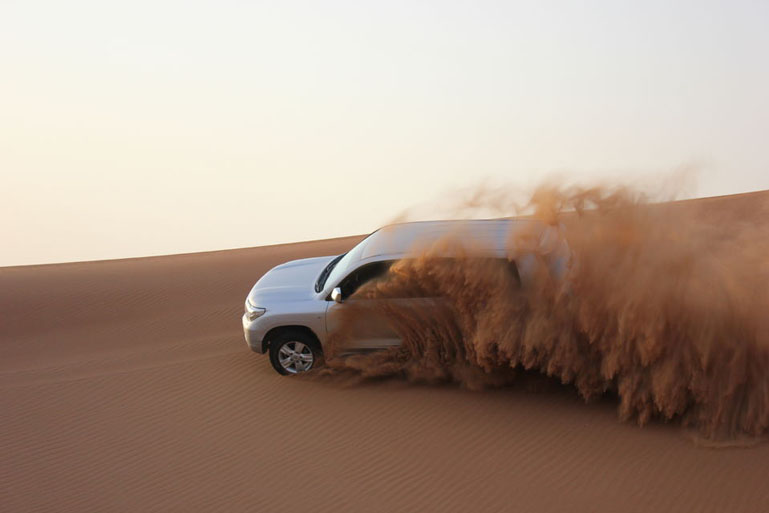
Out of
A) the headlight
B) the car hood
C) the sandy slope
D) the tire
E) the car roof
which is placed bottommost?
the sandy slope

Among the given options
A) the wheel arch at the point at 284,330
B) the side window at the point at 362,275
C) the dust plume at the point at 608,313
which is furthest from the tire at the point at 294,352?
the side window at the point at 362,275

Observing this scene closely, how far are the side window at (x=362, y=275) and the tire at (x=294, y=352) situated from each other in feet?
2.64

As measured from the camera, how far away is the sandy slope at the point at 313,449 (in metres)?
6.70

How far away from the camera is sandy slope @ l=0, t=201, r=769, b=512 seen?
670 centimetres

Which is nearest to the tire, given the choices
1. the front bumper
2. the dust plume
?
the front bumper

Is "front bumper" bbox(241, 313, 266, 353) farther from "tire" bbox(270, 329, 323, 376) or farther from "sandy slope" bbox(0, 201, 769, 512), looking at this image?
"sandy slope" bbox(0, 201, 769, 512)

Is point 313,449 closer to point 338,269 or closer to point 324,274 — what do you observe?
point 338,269

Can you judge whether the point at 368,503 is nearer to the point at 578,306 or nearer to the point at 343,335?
the point at 343,335

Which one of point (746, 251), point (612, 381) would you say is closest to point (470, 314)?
point (612, 381)

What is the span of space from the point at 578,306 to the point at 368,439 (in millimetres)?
2686

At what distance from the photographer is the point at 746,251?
323 inches

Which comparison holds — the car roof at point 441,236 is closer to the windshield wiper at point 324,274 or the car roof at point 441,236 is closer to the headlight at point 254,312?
the windshield wiper at point 324,274

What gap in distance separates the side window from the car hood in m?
0.57

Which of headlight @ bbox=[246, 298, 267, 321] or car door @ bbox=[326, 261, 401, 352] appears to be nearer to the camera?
car door @ bbox=[326, 261, 401, 352]
